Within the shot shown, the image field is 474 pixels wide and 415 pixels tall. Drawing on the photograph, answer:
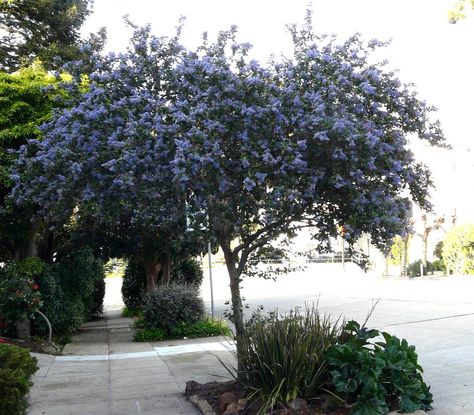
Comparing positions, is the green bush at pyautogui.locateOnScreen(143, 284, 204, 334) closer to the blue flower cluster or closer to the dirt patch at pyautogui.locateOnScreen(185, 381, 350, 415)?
the dirt patch at pyautogui.locateOnScreen(185, 381, 350, 415)

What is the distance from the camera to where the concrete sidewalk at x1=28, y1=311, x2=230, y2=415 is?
7.28 m

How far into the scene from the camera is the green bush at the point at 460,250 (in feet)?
89.4

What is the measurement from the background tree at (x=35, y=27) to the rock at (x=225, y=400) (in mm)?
13911

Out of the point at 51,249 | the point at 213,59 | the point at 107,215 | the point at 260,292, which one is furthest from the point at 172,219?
the point at 260,292

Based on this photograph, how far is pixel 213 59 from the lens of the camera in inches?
264

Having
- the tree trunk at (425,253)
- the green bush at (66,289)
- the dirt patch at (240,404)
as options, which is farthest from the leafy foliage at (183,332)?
the tree trunk at (425,253)

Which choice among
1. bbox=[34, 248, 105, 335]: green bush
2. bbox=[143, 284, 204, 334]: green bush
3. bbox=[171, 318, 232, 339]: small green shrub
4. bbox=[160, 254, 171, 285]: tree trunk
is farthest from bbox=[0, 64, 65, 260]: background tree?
bbox=[160, 254, 171, 285]: tree trunk

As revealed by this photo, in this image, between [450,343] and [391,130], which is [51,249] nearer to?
[450,343]

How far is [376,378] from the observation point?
5953mm

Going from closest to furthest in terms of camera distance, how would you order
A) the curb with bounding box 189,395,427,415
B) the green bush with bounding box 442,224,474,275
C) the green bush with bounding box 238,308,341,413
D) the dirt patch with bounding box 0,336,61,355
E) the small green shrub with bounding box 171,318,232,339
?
the curb with bounding box 189,395,427,415
the green bush with bounding box 238,308,341,413
the dirt patch with bounding box 0,336,61,355
the small green shrub with bounding box 171,318,232,339
the green bush with bounding box 442,224,474,275

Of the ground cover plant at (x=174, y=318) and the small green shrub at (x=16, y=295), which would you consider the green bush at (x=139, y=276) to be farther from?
the small green shrub at (x=16, y=295)

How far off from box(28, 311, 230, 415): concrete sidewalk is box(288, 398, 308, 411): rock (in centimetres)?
136

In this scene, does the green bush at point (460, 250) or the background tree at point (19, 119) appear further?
the green bush at point (460, 250)

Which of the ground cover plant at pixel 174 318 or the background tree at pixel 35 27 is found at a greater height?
the background tree at pixel 35 27
